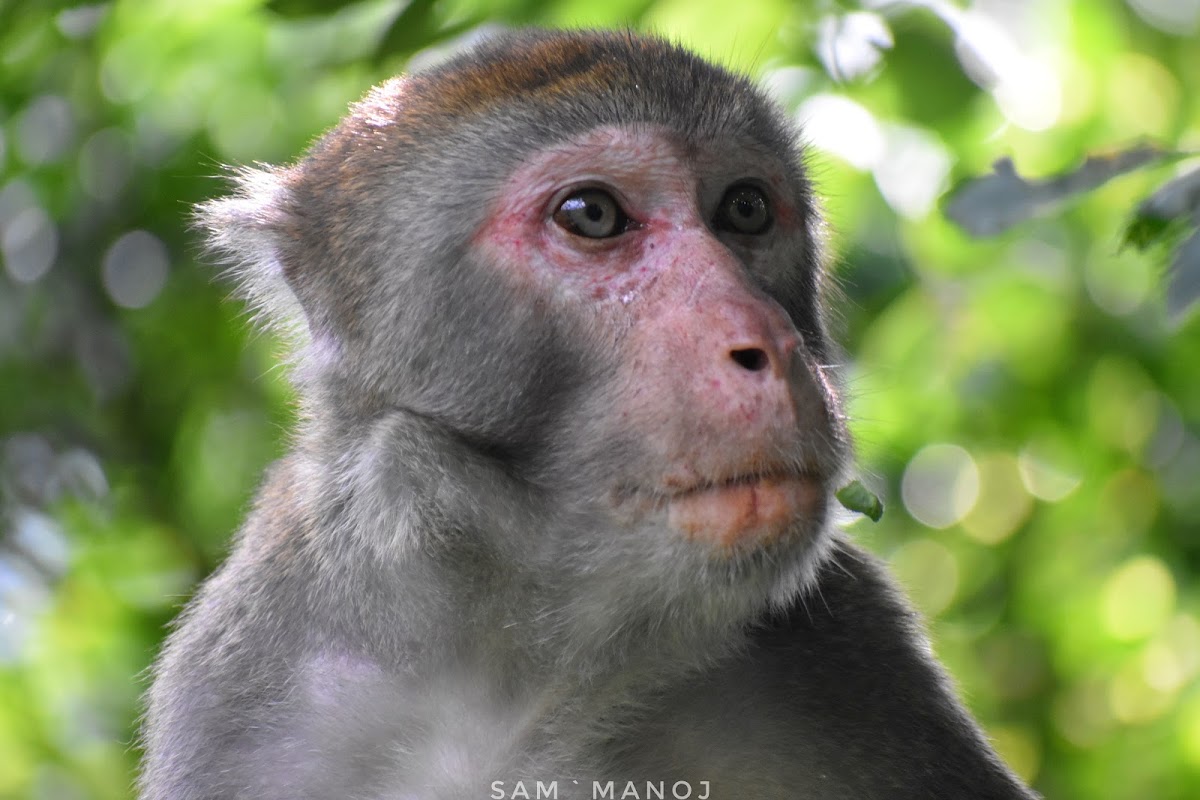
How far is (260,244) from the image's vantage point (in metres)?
3.49

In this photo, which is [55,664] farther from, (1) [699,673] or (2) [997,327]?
(2) [997,327]

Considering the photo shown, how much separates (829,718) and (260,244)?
1758 mm

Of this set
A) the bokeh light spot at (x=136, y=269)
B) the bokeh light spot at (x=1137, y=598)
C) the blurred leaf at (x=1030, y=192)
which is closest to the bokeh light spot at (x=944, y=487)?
the bokeh light spot at (x=1137, y=598)

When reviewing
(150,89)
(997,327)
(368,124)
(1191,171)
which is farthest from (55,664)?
(1191,171)

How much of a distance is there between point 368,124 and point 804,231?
3.46ft

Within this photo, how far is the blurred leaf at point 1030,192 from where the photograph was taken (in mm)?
1906

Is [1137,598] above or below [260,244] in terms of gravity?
below

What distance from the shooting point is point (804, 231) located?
131 inches

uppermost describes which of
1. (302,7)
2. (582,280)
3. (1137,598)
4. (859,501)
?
(302,7)

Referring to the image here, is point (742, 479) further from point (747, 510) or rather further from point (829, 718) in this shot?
point (829, 718)

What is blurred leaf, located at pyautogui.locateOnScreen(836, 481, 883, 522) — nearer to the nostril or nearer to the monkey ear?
the nostril

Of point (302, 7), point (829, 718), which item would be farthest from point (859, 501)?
point (302, 7)

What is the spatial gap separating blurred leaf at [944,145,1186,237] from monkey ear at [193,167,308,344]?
185cm

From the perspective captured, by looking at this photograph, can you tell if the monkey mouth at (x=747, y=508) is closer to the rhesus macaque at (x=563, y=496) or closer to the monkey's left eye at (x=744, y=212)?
the rhesus macaque at (x=563, y=496)
